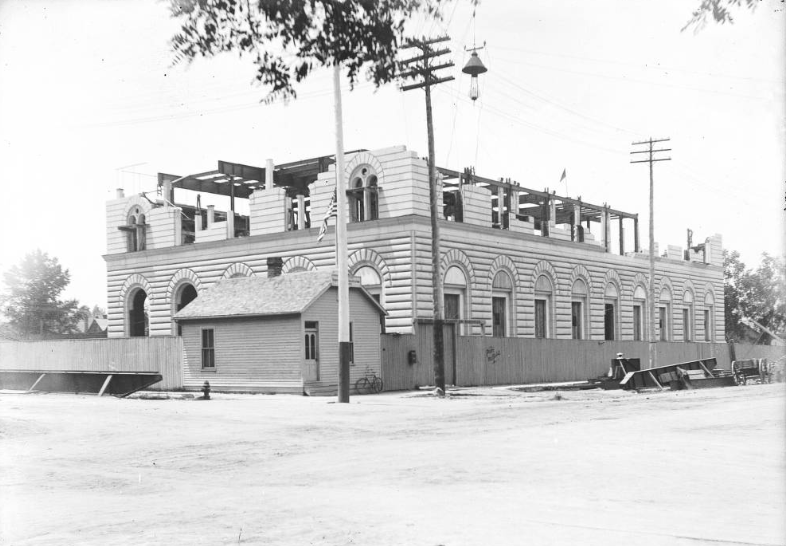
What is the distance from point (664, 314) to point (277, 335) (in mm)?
40528

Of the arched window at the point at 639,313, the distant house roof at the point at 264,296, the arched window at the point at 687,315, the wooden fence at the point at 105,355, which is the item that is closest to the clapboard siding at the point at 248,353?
the distant house roof at the point at 264,296

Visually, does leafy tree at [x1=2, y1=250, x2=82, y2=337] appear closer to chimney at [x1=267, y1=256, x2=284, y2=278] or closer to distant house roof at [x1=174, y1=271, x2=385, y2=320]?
distant house roof at [x1=174, y1=271, x2=385, y2=320]

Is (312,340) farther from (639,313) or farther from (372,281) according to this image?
(639,313)

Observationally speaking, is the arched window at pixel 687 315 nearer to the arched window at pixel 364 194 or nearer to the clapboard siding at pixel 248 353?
the arched window at pixel 364 194

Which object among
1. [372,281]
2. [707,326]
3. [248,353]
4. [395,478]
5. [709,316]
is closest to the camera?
[395,478]

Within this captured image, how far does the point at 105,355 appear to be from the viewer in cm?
3678

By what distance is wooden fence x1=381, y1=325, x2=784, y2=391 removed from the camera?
34.8m

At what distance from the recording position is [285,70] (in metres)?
7.92

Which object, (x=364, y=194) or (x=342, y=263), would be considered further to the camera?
(x=364, y=194)

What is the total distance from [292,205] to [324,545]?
40268 mm

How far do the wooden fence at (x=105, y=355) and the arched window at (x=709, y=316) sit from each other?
1877 inches

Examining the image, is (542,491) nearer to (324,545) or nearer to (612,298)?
(324,545)

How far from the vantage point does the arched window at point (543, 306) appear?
49625 mm

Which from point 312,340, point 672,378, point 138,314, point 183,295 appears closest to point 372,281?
point 312,340
